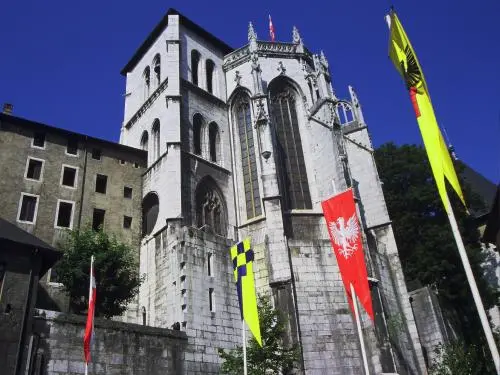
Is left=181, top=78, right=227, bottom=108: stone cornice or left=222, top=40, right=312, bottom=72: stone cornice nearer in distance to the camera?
left=181, top=78, right=227, bottom=108: stone cornice

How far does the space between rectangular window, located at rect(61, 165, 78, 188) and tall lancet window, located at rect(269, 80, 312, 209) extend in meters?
11.4

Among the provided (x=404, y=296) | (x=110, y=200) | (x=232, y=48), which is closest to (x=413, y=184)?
(x=404, y=296)

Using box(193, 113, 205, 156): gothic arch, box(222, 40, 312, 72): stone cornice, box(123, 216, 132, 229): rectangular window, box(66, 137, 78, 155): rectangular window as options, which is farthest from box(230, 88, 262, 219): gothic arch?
box(66, 137, 78, 155): rectangular window

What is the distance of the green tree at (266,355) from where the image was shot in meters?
18.0

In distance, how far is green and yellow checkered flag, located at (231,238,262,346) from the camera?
14.0m

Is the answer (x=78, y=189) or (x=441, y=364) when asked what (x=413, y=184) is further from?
(x=78, y=189)

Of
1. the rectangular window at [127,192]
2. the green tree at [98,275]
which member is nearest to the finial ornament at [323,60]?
the rectangular window at [127,192]

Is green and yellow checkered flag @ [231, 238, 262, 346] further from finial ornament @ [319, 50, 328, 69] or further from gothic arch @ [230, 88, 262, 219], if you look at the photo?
finial ornament @ [319, 50, 328, 69]

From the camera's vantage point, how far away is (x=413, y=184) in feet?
116

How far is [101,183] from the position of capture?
2747 cm

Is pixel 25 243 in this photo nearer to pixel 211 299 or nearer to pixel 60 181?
pixel 211 299

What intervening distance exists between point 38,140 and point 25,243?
11452mm

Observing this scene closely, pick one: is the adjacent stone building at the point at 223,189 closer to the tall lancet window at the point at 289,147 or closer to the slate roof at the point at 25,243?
the tall lancet window at the point at 289,147

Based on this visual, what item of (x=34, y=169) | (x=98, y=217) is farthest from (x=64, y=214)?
(x=34, y=169)
